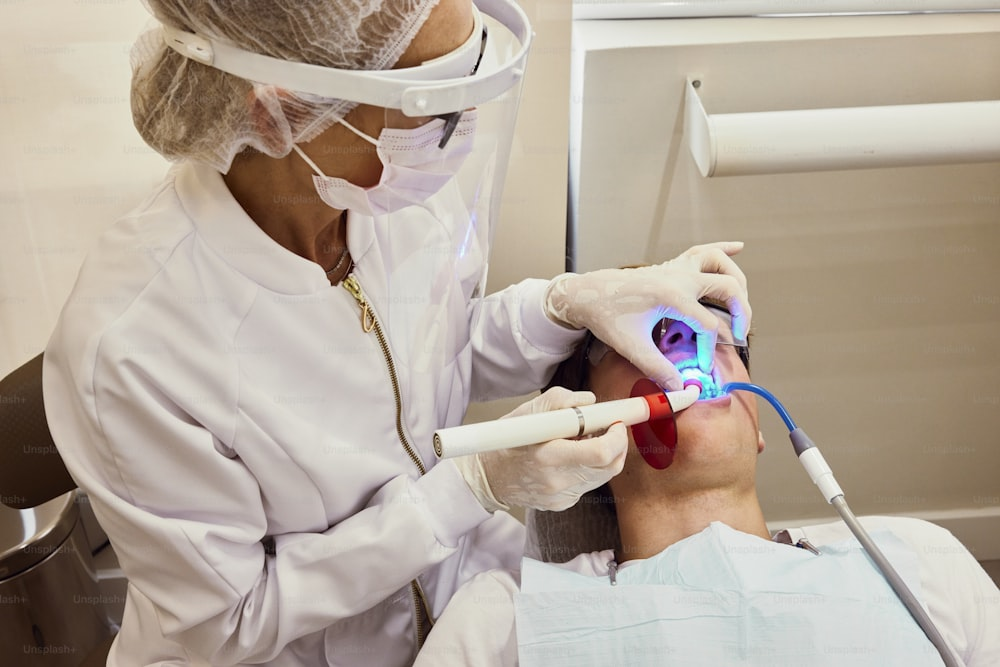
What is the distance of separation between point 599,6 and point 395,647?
1295 mm

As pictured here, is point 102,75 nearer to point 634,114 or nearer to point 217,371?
point 217,371

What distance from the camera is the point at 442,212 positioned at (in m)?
1.34

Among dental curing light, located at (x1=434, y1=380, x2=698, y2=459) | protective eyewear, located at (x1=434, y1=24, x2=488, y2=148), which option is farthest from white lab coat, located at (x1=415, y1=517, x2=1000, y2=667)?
protective eyewear, located at (x1=434, y1=24, x2=488, y2=148)

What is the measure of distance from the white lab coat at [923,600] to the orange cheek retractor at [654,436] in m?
0.17

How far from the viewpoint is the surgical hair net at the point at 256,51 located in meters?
0.92

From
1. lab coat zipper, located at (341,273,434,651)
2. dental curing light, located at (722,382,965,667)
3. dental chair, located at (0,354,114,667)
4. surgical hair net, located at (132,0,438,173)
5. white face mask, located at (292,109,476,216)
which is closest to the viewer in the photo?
surgical hair net, located at (132,0,438,173)

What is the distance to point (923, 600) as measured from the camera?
4.14 feet

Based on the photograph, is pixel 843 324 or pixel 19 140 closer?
pixel 19 140

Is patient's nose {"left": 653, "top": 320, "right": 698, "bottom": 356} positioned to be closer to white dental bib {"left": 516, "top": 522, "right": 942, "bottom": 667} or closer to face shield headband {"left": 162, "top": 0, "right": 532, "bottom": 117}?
white dental bib {"left": 516, "top": 522, "right": 942, "bottom": 667}

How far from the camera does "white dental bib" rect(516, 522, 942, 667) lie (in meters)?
1.15

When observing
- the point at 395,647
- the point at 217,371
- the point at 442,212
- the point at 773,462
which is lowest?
the point at 773,462

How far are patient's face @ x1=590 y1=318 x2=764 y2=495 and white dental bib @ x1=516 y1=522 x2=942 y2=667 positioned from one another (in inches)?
3.7

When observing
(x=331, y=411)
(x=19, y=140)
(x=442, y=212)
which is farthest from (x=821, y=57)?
(x=19, y=140)

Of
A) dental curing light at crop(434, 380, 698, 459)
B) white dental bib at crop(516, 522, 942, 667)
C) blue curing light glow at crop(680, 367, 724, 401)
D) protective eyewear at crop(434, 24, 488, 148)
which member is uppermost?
protective eyewear at crop(434, 24, 488, 148)
